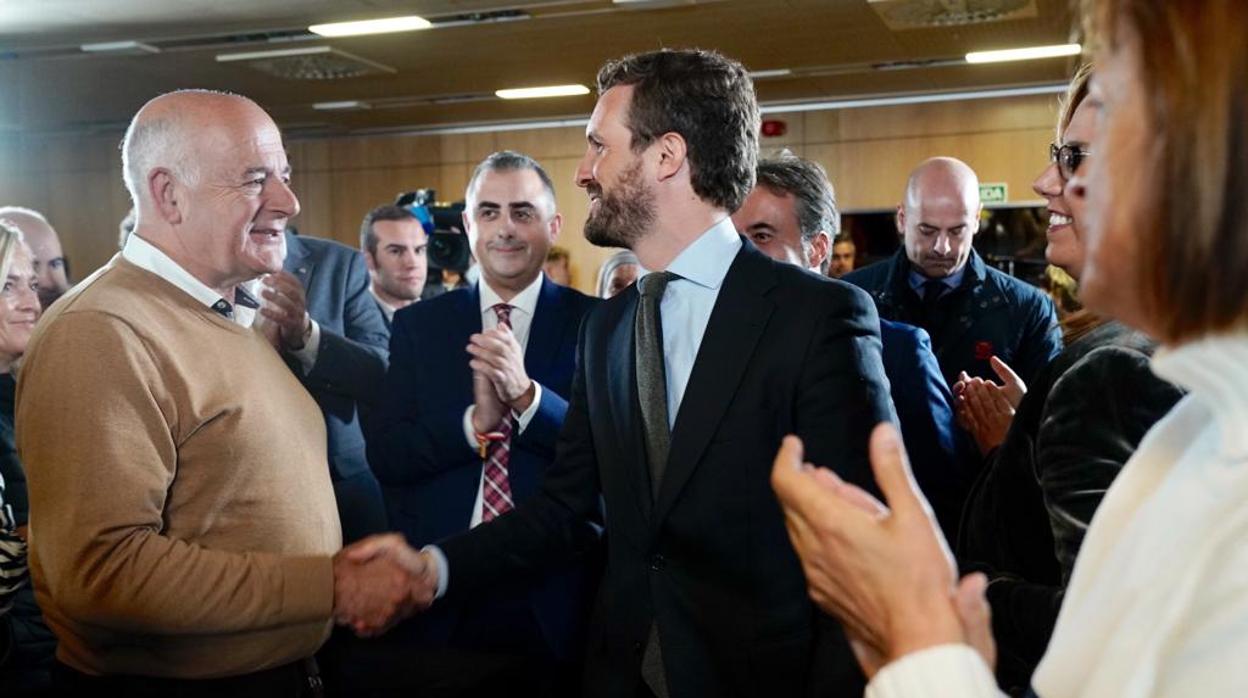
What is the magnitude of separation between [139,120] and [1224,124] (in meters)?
1.85

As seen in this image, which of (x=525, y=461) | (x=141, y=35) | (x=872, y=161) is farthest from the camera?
(x=872, y=161)

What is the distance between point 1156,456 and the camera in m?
0.80

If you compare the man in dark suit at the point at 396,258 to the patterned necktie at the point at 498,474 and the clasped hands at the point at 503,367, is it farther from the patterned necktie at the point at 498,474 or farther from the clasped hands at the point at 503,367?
the clasped hands at the point at 503,367

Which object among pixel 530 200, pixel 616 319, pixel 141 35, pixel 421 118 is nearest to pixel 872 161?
pixel 421 118

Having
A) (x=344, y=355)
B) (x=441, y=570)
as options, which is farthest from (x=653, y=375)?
(x=344, y=355)

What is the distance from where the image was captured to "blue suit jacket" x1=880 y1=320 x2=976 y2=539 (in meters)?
2.44

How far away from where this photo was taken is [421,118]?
431 inches

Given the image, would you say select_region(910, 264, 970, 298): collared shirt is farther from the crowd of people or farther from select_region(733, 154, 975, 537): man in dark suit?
select_region(733, 154, 975, 537): man in dark suit

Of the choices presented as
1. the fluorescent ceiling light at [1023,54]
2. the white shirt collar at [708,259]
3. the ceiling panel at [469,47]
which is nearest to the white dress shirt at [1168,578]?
the white shirt collar at [708,259]

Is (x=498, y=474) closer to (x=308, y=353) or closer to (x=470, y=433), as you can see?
(x=470, y=433)

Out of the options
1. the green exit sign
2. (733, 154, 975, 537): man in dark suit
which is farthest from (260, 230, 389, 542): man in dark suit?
the green exit sign

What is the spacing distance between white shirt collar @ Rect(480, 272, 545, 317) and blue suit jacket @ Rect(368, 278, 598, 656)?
0.07 ft

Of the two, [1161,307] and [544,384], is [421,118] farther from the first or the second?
[1161,307]

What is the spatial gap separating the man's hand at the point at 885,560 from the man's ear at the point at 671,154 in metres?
1.12
